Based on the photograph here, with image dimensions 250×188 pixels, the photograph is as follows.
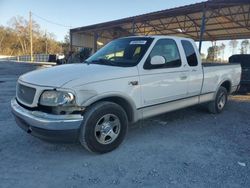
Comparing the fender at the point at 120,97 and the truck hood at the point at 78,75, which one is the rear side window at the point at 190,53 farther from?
the fender at the point at 120,97

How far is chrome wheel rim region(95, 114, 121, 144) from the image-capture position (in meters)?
3.74

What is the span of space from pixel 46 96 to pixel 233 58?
945 cm

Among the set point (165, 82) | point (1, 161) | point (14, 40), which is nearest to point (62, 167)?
point (1, 161)

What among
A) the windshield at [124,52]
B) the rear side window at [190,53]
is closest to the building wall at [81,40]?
the windshield at [124,52]

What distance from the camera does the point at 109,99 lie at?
3.85 metres

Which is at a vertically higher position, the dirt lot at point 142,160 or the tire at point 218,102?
the tire at point 218,102

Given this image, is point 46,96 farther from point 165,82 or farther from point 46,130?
point 165,82

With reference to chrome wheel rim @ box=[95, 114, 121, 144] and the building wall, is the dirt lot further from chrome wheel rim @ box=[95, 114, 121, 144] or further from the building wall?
the building wall

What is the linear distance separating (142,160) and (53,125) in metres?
1.50

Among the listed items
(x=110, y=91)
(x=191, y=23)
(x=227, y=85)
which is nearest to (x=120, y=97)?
(x=110, y=91)

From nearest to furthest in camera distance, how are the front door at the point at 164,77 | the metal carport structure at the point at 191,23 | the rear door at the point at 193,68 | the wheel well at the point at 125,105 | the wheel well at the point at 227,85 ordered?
the wheel well at the point at 125,105 → the front door at the point at 164,77 → the rear door at the point at 193,68 → the wheel well at the point at 227,85 → the metal carport structure at the point at 191,23

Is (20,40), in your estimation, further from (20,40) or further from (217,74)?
(217,74)

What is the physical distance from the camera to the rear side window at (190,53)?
17.0 feet

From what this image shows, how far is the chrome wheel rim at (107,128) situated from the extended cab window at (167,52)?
122cm
